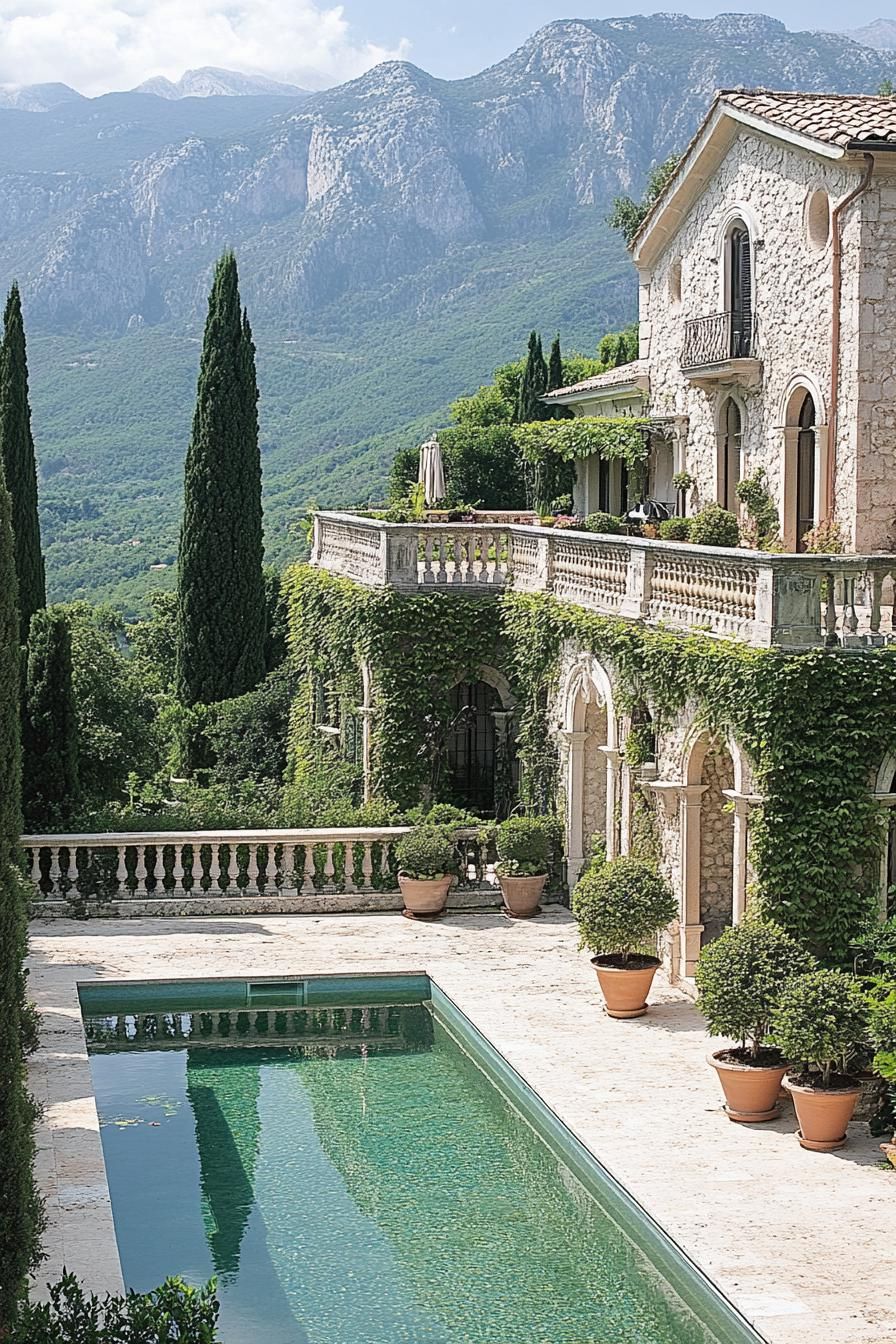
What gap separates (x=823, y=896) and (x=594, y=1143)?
3.77 m

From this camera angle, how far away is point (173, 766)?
3966 cm

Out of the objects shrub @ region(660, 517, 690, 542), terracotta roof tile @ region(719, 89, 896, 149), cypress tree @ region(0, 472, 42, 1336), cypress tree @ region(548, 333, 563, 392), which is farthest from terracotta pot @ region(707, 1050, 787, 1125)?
cypress tree @ region(548, 333, 563, 392)

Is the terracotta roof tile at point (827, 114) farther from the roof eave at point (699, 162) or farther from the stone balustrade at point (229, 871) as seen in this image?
the stone balustrade at point (229, 871)

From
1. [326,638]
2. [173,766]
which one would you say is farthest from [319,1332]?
[173,766]

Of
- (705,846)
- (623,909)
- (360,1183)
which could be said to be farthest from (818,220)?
(360,1183)

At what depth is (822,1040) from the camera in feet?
44.7

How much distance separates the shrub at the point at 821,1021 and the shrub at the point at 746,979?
0.33 metres

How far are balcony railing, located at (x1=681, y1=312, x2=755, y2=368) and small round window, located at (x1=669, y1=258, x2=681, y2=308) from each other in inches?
72.5

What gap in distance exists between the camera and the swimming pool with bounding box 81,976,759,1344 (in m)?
11.2

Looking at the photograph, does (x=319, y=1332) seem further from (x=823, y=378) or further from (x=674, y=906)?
(x=823, y=378)

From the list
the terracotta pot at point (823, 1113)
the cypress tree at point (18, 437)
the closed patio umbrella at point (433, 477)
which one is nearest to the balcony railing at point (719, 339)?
the closed patio umbrella at point (433, 477)

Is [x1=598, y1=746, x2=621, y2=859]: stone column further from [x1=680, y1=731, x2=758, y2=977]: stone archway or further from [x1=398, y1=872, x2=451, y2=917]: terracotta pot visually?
[x1=398, y1=872, x2=451, y2=917]: terracotta pot

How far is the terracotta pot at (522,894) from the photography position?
898 inches

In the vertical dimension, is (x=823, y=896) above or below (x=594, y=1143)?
above
